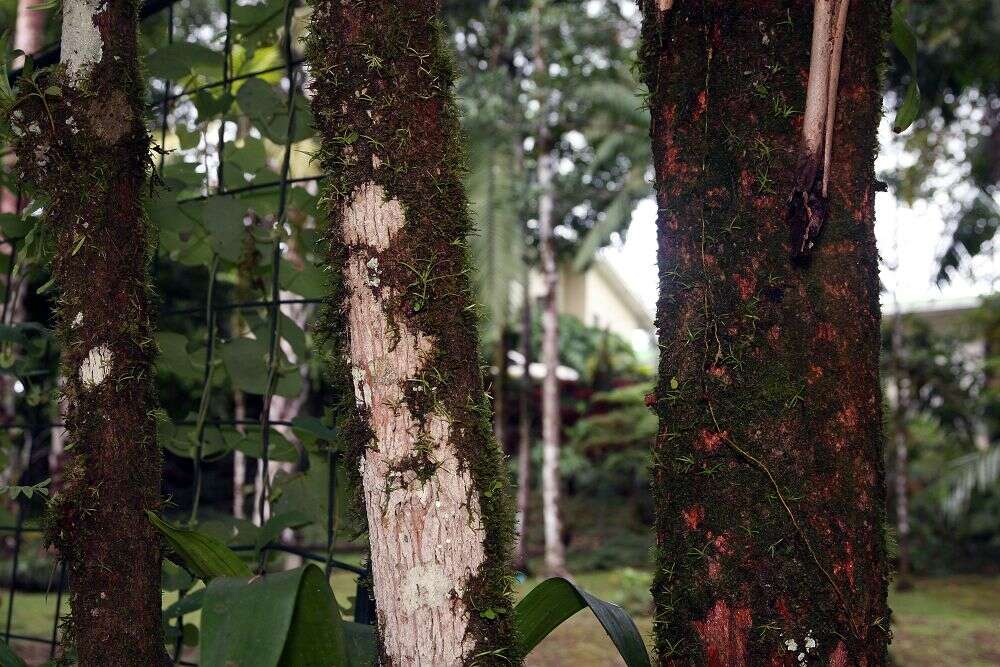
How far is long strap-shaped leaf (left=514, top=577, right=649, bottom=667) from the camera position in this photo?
82 centimetres

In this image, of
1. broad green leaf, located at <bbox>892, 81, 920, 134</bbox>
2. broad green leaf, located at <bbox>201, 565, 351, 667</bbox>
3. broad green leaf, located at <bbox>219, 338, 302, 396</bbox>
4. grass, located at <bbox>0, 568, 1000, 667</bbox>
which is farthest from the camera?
grass, located at <bbox>0, 568, 1000, 667</bbox>

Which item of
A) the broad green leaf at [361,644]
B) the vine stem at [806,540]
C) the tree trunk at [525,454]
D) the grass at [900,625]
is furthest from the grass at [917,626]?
the broad green leaf at [361,644]

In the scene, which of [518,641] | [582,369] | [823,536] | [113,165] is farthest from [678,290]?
[582,369]

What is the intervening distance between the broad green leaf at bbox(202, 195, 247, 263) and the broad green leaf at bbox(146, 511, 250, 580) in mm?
472

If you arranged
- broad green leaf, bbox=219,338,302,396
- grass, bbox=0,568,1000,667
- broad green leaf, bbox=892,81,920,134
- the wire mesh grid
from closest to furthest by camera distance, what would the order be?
broad green leaf, bbox=892,81,920,134 < the wire mesh grid < broad green leaf, bbox=219,338,302,396 < grass, bbox=0,568,1000,667

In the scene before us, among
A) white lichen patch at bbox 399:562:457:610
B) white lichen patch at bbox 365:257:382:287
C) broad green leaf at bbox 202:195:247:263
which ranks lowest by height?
white lichen patch at bbox 399:562:457:610

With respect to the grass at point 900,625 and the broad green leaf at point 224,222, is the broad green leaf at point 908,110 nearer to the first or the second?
the broad green leaf at point 224,222

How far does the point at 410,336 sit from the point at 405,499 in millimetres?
134

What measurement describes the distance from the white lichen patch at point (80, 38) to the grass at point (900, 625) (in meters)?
2.54

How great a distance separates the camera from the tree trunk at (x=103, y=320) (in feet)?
2.84

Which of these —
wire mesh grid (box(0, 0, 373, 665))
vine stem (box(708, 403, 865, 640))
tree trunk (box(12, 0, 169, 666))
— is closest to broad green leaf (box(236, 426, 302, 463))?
wire mesh grid (box(0, 0, 373, 665))

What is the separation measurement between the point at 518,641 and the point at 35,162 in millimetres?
714

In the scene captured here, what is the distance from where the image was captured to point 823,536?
81 cm

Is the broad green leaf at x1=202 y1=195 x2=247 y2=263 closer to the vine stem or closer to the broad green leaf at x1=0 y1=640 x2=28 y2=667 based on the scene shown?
the broad green leaf at x1=0 y1=640 x2=28 y2=667
